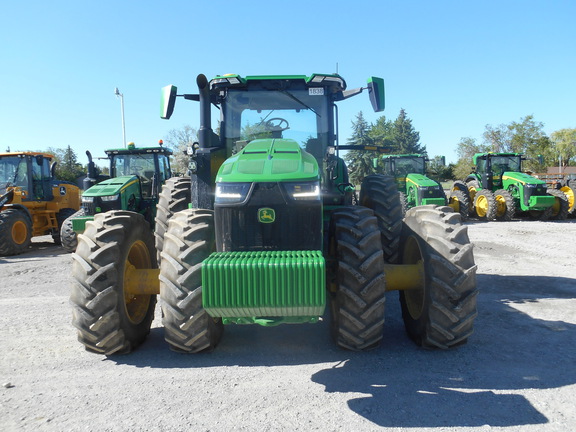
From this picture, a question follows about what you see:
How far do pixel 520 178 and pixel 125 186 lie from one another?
1501 centimetres

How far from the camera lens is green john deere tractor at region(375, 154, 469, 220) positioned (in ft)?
49.8

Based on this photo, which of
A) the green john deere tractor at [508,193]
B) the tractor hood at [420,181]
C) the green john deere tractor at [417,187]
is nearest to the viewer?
the green john deere tractor at [417,187]

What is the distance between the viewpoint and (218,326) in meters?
4.17

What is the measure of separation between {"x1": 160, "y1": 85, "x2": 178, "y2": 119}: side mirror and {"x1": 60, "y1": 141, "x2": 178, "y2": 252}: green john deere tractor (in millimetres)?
5664

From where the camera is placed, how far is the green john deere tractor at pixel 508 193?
1705cm

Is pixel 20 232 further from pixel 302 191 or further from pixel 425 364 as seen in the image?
pixel 425 364

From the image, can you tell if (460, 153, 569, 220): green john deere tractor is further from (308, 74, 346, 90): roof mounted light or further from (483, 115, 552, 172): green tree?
(483, 115, 552, 172): green tree

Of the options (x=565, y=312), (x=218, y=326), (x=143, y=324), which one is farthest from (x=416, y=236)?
(x=143, y=324)

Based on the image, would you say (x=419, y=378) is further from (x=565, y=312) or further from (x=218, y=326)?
(x=565, y=312)

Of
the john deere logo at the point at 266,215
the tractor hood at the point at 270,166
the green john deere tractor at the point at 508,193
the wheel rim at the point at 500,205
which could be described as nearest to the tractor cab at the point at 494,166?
the green john deere tractor at the point at 508,193

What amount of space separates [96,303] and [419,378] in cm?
276

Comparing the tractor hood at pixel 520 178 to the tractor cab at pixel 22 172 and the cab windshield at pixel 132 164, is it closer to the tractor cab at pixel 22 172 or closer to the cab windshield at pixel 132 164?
the cab windshield at pixel 132 164

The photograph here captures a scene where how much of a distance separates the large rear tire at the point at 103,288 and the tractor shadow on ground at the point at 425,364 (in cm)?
25

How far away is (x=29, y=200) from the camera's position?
1266 cm
